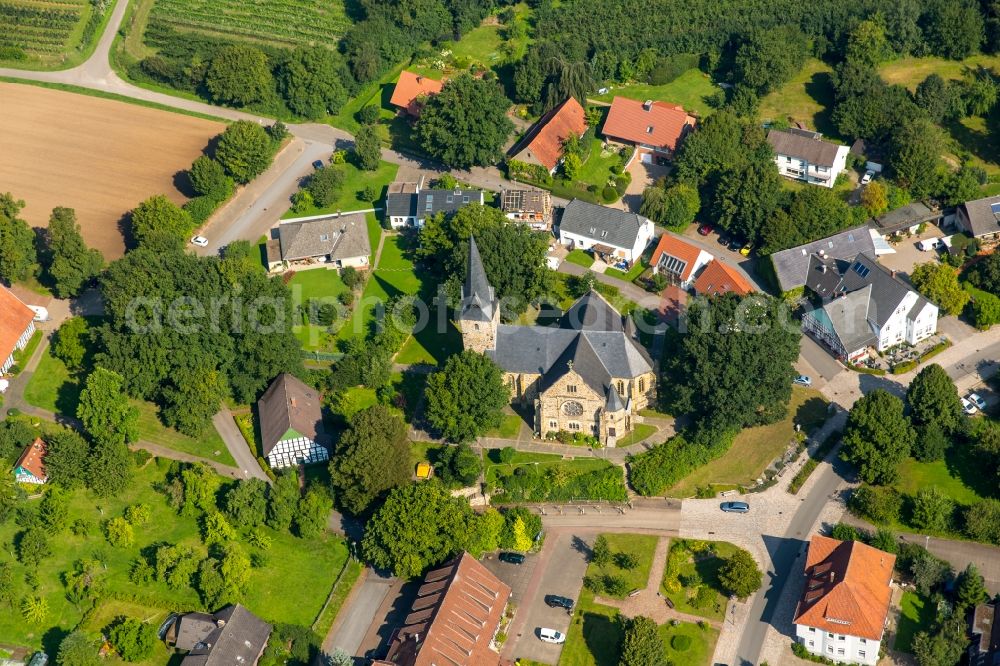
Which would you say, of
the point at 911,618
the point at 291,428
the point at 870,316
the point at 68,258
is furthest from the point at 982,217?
the point at 68,258

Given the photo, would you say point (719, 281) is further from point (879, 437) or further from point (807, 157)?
point (807, 157)

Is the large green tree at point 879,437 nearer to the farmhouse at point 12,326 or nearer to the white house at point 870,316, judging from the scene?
the white house at point 870,316

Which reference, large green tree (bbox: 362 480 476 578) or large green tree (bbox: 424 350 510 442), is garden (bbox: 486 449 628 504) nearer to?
large green tree (bbox: 424 350 510 442)

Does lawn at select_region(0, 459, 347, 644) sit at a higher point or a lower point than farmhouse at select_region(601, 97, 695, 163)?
lower

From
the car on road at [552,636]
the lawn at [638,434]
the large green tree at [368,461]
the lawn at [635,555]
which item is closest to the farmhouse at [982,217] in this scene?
the lawn at [638,434]

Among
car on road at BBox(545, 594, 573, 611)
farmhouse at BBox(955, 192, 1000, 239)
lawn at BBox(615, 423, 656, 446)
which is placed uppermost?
farmhouse at BBox(955, 192, 1000, 239)

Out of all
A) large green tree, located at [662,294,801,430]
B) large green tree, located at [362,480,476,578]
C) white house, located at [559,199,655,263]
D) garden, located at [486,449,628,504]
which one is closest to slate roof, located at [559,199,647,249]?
white house, located at [559,199,655,263]

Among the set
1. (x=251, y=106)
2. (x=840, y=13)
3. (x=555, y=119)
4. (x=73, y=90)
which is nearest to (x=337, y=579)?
(x=555, y=119)

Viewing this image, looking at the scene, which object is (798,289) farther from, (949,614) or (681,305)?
(949,614)
